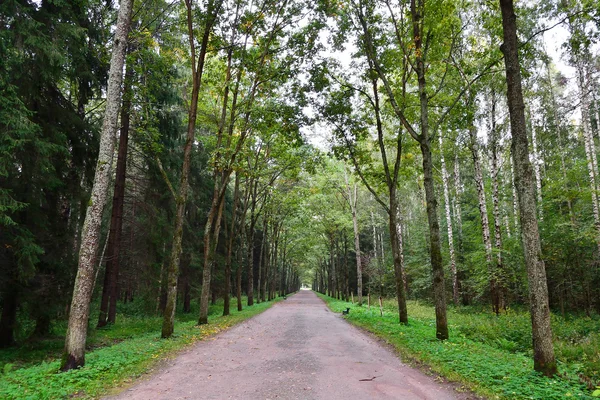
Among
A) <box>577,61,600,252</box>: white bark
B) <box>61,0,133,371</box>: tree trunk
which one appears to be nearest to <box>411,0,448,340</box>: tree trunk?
<box>577,61,600,252</box>: white bark

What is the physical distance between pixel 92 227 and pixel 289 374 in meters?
5.36

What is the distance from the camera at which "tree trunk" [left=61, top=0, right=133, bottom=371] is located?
6828 mm

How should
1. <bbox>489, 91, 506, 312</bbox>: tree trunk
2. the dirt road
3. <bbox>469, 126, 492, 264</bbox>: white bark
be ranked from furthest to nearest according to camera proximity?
<bbox>469, 126, 492, 264</bbox>: white bark
<bbox>489, 91, 506, 312</bbox>: tree trunk
the dirt road

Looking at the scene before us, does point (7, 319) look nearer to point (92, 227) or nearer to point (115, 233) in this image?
point (115, 233)

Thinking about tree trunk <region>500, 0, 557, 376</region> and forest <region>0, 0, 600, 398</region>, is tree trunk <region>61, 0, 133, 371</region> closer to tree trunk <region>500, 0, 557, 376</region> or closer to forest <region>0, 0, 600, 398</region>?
forest <region>0, 0, 600, 398</region>

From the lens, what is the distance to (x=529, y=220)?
21.1 ft

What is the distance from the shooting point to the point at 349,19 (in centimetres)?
1284

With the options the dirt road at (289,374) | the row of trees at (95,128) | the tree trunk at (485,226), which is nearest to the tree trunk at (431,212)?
the dirt road at (289,374)

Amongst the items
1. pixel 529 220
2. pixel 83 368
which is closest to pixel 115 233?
pixel 83 368

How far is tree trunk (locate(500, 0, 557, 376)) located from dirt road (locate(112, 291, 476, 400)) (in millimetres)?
2106

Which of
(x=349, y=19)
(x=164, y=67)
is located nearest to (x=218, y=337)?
(x=164, y=67)

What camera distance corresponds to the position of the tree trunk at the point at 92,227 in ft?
22.4

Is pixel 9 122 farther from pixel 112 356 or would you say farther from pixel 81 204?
pixel 112 356

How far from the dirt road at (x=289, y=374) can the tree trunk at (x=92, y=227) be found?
193cm
